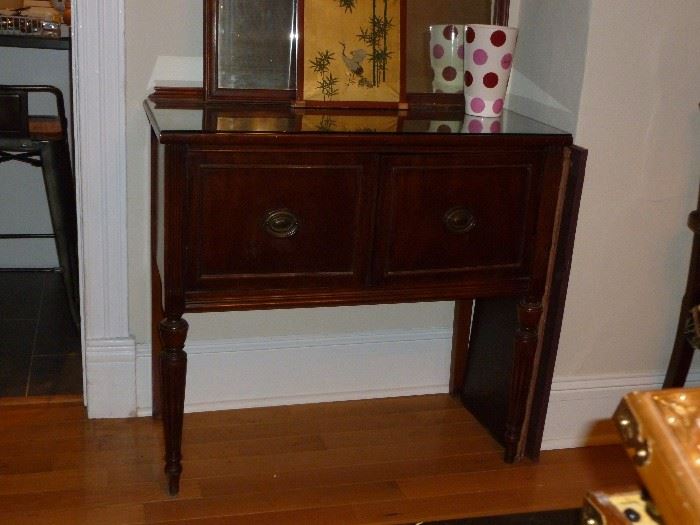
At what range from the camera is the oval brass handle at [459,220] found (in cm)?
174

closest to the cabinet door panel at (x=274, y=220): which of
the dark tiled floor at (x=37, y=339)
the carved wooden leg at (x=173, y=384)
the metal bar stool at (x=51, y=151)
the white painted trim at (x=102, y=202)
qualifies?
the carved wooden leg at (x=173, y=384)

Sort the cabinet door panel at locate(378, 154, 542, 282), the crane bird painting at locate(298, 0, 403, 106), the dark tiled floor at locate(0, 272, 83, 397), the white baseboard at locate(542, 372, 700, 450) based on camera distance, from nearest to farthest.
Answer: the cabinet door panel at locate(378, 154, 542, 282)
the crane bird painting at locate(298, 0, 403, 106)
the white baseboard at locate(542, 372, 700, 450)
the dark tiled floor at locate(0, 272, 83, 397)

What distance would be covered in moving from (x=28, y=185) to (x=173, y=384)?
1754 mm

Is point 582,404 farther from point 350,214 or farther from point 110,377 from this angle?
point 110,377

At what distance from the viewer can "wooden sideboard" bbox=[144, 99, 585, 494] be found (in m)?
1.60

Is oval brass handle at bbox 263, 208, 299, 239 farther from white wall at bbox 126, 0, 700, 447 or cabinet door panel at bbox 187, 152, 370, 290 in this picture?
white wall at bbox 126, 0, 700, 447

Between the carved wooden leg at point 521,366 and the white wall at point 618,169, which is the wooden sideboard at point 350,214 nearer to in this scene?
the carved wooden leg at point 521,366

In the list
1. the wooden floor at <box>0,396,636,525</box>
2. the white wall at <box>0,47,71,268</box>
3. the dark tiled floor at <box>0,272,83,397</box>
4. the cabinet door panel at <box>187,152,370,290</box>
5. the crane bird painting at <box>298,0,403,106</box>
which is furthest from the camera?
the white wall at <box>0,47,71,268</box>

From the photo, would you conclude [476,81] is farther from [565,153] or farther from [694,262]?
[694,262]

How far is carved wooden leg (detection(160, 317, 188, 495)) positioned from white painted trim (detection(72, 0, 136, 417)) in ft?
1.22

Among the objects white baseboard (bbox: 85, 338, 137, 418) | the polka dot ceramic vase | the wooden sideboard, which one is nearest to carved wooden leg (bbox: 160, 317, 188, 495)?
the wooden sideboard

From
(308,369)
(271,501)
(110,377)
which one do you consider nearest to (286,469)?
(271,501)

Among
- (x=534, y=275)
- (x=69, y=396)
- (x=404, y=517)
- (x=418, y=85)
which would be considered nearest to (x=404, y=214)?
(x=534, y=275)

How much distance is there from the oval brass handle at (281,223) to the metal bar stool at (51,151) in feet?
3.42
